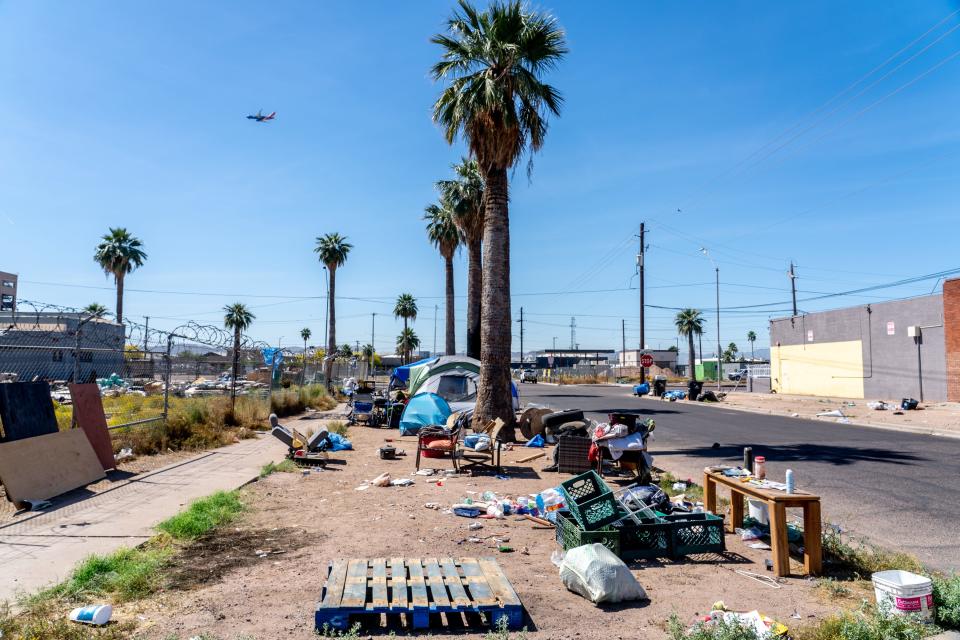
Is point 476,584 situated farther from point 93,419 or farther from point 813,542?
point 93,419

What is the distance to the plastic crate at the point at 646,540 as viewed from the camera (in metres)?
6.21

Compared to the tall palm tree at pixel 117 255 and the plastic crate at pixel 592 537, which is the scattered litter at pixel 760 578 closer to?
the plastic crate at pixel 592 537

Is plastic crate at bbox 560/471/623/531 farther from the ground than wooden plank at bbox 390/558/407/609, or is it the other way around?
plastic crate at bbox 560/471/623/531

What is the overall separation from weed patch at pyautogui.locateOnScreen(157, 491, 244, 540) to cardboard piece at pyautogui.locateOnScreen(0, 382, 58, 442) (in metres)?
2.82

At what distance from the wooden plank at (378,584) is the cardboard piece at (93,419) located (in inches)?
281

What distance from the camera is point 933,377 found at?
28469 mm

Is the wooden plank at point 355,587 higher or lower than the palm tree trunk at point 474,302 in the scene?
lower

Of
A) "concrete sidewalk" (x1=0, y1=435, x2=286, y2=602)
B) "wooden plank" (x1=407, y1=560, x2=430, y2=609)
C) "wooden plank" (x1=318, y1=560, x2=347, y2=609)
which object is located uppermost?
"wooden plank" (x1=318, y1=560, x2=347, y2=609)

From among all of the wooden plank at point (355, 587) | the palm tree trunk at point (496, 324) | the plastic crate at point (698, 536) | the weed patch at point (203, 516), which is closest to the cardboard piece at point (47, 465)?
the weed patch at point (203, 516)

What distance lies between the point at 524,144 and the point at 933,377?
23740mm

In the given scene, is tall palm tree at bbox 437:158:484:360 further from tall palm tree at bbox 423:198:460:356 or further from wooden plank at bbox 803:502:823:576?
wooden plank at bbox 803:502:823:576

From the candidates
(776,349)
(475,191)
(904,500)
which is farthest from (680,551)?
(776,349)

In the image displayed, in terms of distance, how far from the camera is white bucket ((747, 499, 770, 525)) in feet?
22.8

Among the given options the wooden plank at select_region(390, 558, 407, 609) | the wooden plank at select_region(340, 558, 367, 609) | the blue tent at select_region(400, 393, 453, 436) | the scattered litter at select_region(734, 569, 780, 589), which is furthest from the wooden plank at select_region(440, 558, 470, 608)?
the blue tent at select_region(400, 393, 453, 436)
